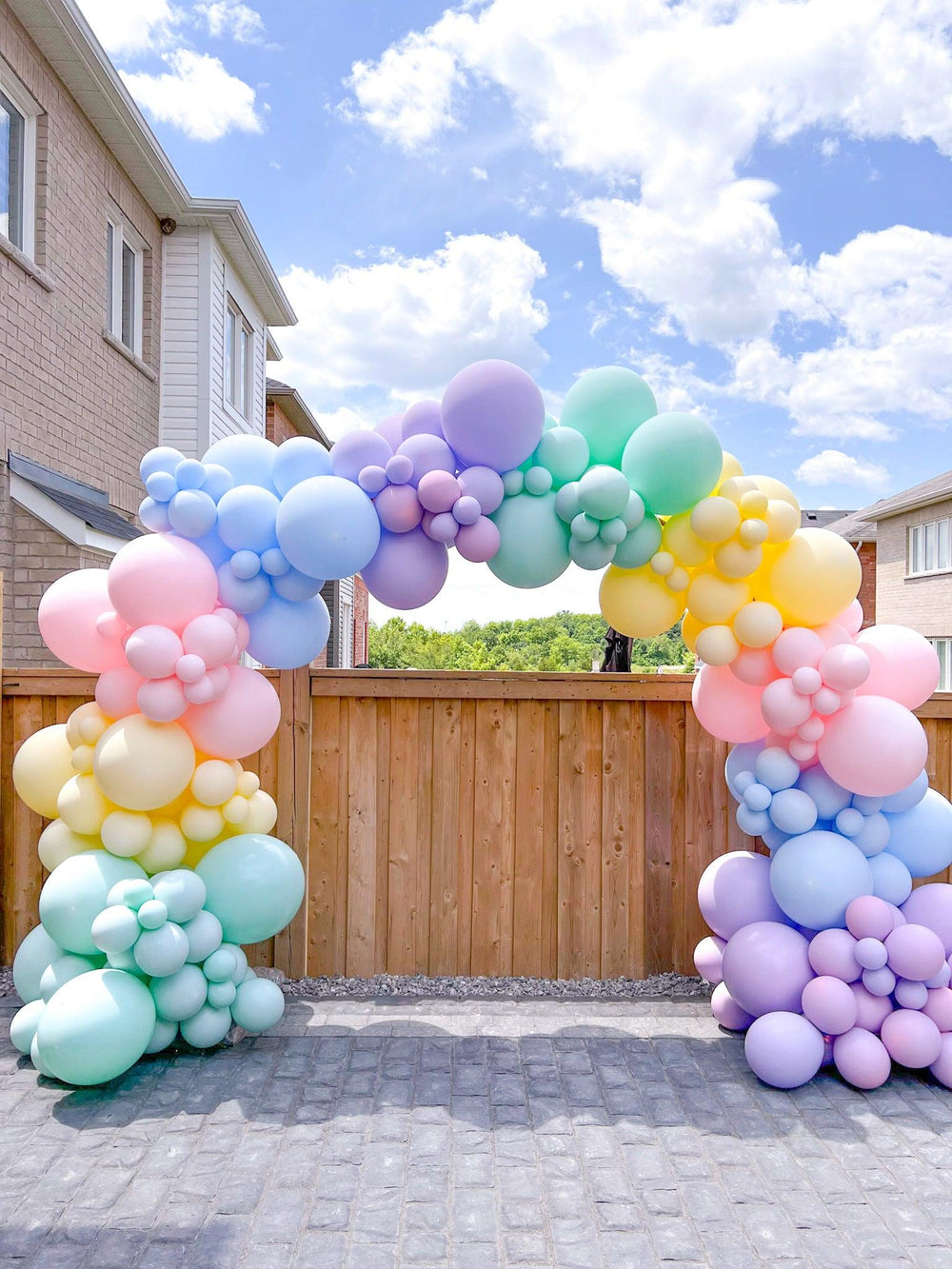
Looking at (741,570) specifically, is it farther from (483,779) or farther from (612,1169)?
(612,1169)

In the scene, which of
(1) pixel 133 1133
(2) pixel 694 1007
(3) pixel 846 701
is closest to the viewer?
(1) pixel 133 1133

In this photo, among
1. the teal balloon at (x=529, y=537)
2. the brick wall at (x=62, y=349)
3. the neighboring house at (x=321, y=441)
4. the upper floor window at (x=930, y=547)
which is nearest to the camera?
the teal balloon at (x=529, y=537)

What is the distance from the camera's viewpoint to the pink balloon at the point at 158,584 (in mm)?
3332

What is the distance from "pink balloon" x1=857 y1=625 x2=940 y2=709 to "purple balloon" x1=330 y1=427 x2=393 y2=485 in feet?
7.04

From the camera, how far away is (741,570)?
3477mm

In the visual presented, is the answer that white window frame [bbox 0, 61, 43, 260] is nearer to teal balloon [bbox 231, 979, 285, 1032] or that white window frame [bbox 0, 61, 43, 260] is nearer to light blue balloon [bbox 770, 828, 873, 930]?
teal balloon [bbox 231, 979, 285, 1032]

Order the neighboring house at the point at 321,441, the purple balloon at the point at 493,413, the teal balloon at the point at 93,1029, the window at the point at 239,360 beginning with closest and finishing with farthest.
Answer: the teal balloon at the point at 93,1029 → the purple balloon at the point at 493,413 → the window at the point at 239,360 → the neighboring house at the point at 321,441

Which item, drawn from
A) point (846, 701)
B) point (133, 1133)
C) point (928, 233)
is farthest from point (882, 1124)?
point (928, 233)

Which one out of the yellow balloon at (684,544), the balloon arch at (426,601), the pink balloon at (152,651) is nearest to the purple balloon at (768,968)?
the balloon arch at (426,601)

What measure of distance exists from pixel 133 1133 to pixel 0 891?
198cm

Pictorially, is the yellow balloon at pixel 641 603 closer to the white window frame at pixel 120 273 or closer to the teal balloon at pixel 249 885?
the teal balloon at pixel 249 885

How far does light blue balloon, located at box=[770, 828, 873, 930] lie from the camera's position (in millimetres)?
3428

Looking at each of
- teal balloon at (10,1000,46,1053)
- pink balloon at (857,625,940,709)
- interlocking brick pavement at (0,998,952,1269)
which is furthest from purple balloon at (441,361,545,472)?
teal balloon at (10,1000,46,1053)

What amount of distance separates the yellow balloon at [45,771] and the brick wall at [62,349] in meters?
3.15
